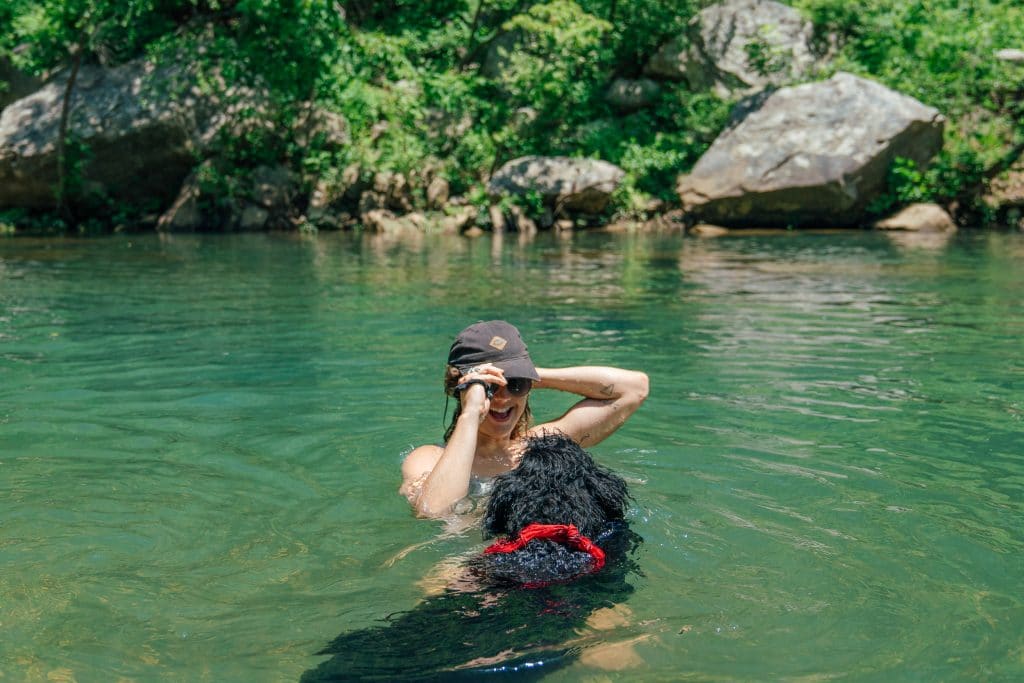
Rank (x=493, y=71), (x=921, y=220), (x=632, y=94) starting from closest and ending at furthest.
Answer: (x=921, y=220)
(x=632, y=94)
(x=493, y=71)

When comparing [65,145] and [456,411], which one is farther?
[65,145]

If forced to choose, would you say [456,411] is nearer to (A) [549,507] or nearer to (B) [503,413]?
(B) [503,413]

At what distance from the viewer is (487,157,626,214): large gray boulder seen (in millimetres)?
20500

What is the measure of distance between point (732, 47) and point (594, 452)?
18.9 m

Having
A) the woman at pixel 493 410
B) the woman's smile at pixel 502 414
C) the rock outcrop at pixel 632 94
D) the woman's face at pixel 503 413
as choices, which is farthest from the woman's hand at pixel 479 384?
the rock outcrop at pixel 632 94

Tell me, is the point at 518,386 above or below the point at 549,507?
above

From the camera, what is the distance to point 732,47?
22547 millimetres

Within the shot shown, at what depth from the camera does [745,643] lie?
3271 mm

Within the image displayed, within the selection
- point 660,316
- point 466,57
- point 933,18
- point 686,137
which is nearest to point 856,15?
point 933,18

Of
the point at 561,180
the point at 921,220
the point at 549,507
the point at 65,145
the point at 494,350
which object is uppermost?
the point at 65,145

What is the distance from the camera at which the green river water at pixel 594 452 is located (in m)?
3.33

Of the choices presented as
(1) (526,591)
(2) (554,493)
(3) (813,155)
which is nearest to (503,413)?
(2) (554,493)

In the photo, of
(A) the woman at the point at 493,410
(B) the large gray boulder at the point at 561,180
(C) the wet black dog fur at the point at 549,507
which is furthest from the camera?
(B) the large gray boulder at the point at 561,180

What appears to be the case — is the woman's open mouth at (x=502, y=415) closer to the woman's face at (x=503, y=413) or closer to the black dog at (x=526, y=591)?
the woman's face at (x=503, y=413)
